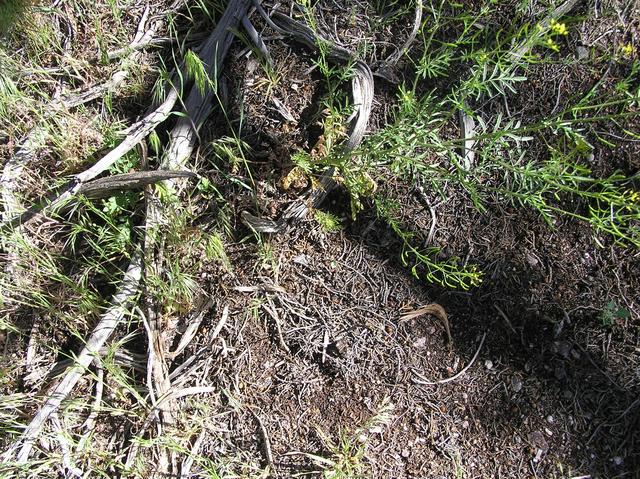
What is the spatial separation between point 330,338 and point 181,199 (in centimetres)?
91

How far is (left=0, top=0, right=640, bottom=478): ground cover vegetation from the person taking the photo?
2.31 meters

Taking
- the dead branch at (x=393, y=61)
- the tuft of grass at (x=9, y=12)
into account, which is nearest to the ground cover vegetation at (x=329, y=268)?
the dead branch at (x=393, y=61)

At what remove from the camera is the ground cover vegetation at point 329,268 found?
2309 mm

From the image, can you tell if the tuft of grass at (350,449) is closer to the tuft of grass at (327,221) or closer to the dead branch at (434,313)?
the dead branch at (434,313)

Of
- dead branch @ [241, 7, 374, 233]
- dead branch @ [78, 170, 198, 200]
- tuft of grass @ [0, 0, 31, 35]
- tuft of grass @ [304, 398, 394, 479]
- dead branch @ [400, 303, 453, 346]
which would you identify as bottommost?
tuft of grass @ [304, 398, 394, 479]

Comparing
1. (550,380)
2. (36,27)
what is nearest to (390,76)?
(550,380)

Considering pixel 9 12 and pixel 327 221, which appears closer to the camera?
pixel 327 221

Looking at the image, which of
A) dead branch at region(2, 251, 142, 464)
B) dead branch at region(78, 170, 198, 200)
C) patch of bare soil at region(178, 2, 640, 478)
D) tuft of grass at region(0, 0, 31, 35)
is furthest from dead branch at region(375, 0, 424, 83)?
tuft of grass at region(0, 0, 31, 35)

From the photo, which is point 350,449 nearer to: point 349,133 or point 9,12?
point 349,133

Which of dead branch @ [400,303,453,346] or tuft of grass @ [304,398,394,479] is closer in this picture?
tuft of grass @ [304,398,394,479]

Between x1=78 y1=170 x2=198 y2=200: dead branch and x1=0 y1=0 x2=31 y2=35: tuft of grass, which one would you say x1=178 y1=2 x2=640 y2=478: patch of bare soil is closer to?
x1=78 y1=170 x2=198 y2=200: dead branch

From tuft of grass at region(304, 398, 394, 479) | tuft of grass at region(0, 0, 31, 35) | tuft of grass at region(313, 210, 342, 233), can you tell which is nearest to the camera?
tuft of grass at region(304, 398, 394, 479)

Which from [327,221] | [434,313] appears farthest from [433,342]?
[327,221]

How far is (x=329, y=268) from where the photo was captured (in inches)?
96.1
